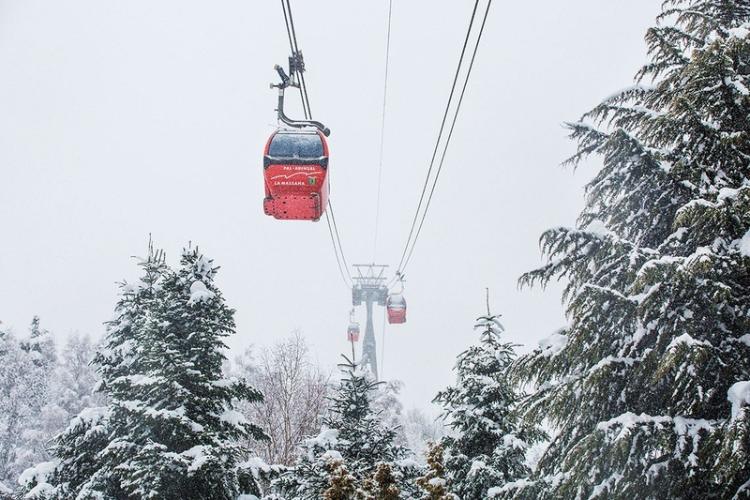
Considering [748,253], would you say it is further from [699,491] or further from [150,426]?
[150,426]

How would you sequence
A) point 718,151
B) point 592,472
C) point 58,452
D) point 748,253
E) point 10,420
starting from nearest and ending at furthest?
1. point 748,253
2. point 592,472
3. point 718,151
4. point 58,452
5. point 10,420

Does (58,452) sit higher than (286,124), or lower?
lower

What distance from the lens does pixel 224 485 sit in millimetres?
9891

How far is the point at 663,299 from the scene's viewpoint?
20.5 ft

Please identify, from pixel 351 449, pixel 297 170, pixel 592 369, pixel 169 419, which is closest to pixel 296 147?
pixel 297 170

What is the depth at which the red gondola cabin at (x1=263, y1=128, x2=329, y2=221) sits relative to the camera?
475 inches

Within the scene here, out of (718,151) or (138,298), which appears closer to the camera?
(718,151)

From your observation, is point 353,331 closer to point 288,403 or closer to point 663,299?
point 288,403

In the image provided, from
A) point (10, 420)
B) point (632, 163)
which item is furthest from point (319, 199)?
point (10, 420)

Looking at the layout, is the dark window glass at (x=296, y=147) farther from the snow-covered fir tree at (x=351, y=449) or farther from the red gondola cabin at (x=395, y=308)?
the red gondola cabin at (x=395, y=308)

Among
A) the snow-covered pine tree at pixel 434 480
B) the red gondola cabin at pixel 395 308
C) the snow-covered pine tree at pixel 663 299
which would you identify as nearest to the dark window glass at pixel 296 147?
the snow-covered pine tree at pixel 663 299

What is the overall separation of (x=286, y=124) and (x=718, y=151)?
8.97m

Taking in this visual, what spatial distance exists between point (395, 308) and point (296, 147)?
30.1 metres

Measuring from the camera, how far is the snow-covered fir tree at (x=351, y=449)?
10523mm
